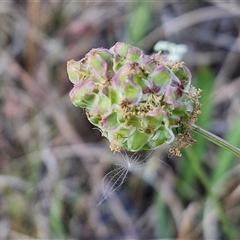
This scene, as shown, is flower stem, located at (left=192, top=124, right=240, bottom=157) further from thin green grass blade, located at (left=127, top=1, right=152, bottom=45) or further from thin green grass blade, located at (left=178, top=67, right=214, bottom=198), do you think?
thin green grass blade, located at (left=127, top=1, right=152, bottom=45)

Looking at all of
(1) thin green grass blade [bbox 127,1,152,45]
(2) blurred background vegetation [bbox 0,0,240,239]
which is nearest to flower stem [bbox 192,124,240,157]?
(2) blurred background vegetation [bbox 0,0,240,239]

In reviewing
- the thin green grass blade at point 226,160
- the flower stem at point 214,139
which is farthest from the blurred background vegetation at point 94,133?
the flower stem at point 214,139

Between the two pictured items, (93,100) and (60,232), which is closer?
(93,100)

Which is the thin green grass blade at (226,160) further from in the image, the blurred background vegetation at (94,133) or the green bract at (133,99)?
A: the green bract at (133,99)

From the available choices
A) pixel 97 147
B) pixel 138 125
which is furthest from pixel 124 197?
pixel 138 125

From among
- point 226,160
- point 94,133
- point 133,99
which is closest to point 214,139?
point 133,99

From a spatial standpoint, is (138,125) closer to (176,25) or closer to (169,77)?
(169,77)

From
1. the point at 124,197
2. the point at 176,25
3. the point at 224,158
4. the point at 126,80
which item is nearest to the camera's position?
the point at 126,80
